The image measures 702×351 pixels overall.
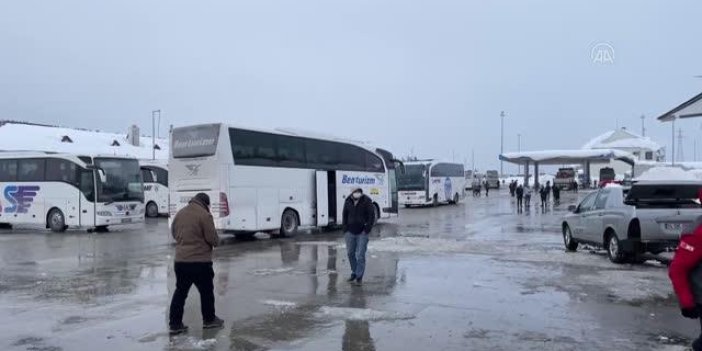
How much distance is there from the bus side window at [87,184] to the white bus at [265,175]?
6.07 metres

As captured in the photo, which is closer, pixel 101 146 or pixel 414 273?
pixel 414 273

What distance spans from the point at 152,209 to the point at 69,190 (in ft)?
39.3

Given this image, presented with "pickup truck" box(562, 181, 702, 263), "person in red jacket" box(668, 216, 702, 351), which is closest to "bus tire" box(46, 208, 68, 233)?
"pickup truck" box(562, 181, 702, 263)

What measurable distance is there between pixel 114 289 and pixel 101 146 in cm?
4854

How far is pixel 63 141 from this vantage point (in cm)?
5319

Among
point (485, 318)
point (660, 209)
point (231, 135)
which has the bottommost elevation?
point (485, 318)

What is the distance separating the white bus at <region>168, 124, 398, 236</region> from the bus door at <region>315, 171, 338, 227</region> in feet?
0.11

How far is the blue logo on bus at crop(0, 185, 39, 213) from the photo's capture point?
25.7 metres

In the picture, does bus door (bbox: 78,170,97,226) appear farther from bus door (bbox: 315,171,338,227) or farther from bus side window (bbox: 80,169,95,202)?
bus door (bbox: 315,171,338,227)

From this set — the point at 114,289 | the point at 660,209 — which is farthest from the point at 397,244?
the point at 114,289

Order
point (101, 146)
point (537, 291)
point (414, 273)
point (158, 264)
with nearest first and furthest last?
point (537, 291) < point (414, 273) < point (158, 264) < point (101, 146)

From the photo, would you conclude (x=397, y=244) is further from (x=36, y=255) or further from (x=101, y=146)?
(x=101, y=146)

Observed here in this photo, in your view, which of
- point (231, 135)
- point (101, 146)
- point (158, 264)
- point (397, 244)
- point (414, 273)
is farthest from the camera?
point (101, 146)

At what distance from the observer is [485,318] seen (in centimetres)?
873
